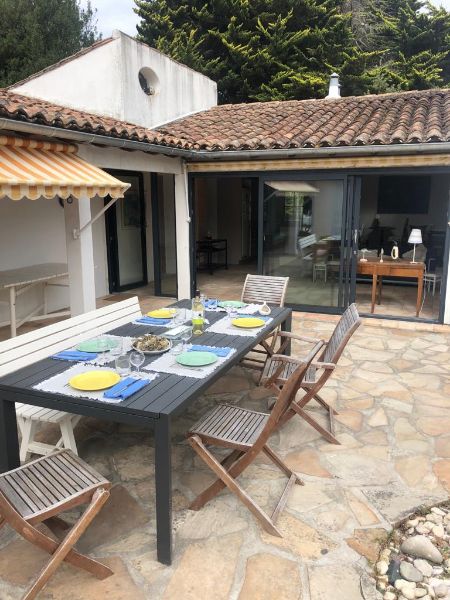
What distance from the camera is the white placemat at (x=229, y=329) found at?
5559 mm

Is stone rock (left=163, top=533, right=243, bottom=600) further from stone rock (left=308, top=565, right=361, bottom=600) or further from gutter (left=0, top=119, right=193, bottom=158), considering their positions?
gutter (left=0, top=119, right=193, bottom=158)

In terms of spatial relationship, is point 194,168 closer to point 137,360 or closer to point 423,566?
point 137,360

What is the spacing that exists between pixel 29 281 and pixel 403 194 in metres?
13.3

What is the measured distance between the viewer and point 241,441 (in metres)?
4.06

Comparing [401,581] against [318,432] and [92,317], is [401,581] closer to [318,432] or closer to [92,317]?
[318,432]

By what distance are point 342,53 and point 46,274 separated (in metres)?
20.2

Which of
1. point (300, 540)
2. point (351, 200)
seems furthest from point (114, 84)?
point (300, 540)

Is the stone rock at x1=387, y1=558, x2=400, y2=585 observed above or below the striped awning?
below

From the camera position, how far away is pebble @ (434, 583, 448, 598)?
334 centimetres

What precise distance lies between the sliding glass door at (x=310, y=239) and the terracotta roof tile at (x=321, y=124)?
3.50ft

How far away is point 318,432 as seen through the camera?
18.2 feet

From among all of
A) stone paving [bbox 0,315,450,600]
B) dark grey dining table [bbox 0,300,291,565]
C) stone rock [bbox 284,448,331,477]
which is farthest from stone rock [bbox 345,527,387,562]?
dark grey dining table [bbox 0,300,291,565]

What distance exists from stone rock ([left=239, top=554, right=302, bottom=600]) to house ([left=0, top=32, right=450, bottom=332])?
6.18 m

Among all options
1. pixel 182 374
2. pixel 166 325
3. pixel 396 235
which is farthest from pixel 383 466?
pixel 396 235
